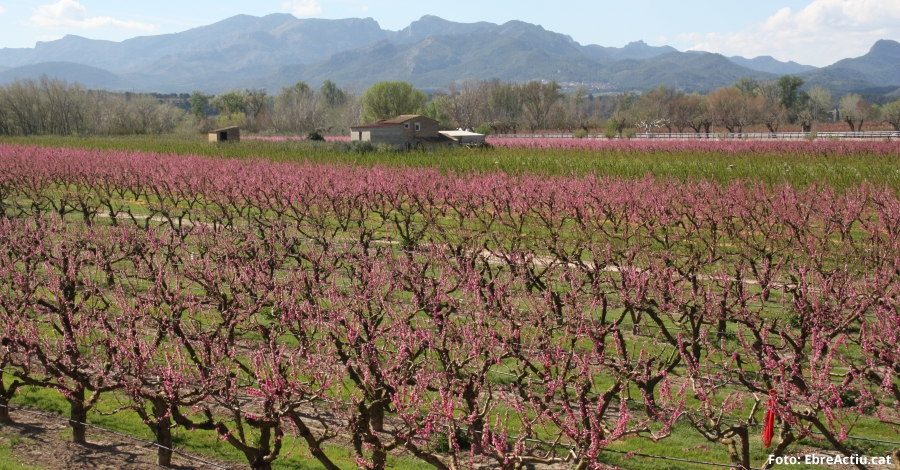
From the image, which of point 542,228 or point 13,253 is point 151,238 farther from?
point 542,228

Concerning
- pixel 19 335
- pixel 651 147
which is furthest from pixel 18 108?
pixel 19 335

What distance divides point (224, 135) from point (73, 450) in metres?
61.4

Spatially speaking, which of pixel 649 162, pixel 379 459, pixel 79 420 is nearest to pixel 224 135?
pixel 649 162

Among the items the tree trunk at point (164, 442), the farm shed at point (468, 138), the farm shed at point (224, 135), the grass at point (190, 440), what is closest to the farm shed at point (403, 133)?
→ the farm shed at point (468, 138)

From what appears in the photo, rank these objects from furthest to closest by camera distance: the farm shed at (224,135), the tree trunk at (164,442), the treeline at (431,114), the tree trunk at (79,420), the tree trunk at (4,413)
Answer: the treeline at (431,114) < the farm shed at (224,135) < the tree trunk at (4,413) < the tree trunk at (79,420) < the tree trunk at (164,442)

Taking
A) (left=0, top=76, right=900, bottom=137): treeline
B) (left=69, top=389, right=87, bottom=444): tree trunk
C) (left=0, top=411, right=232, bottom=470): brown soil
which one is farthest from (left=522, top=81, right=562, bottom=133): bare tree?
(left=69, top=389, right=87, bottom=444): tree trunk

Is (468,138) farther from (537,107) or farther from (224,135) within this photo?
(537,107)

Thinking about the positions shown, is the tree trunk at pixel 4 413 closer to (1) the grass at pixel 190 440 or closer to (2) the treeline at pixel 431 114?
(1) the grass at pixel 190 440

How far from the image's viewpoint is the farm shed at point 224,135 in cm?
6638

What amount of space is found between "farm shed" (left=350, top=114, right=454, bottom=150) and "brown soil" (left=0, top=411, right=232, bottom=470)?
47.8 meters

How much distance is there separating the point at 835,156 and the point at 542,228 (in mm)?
26931

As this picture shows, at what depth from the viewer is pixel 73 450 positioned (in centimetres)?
946

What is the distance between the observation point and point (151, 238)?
1442 cm

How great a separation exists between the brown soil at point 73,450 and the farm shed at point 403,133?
47.8m
